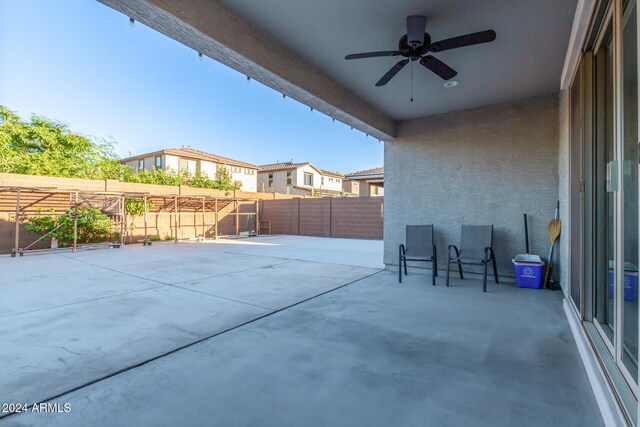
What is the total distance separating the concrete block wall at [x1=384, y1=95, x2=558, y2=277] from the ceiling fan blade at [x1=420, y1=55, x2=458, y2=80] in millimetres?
2118

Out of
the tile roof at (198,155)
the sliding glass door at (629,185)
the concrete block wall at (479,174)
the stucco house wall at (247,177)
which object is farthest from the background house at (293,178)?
the sliding glass door at (629,185)

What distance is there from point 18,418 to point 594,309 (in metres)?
3.64

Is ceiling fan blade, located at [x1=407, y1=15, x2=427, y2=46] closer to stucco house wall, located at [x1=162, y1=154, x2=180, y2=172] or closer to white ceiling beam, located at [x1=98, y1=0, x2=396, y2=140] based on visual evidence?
white ceiling beam, located at [x1=98, y1=0, x2=396, y2=140]

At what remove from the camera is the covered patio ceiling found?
247 centimetres

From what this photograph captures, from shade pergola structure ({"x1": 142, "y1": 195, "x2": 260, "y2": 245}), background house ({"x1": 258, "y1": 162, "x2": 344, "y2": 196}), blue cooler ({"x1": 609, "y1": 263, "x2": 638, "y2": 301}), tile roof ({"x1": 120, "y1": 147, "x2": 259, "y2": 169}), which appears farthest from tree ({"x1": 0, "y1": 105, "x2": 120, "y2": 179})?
blue cooler ({"x1": 609, "y1": 263, "x2": 638, "y2": 301})

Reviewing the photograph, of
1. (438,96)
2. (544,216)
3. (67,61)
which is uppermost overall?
(67,61)

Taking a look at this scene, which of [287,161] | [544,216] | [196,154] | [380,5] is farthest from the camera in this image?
[287,161]

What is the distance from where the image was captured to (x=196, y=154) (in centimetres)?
2280

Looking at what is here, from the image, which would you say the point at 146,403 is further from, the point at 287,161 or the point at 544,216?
the point at 287,161

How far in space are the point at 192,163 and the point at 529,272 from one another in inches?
884

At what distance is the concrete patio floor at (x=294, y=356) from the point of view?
5.18 feet

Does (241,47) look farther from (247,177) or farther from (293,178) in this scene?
(247,177)

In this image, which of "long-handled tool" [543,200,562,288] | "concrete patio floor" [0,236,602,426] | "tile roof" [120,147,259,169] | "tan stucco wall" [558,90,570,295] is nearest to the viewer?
"concrete patio floor" [0,236,602,426]

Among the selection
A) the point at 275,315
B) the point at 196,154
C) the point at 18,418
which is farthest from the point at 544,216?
the point at 196,154
